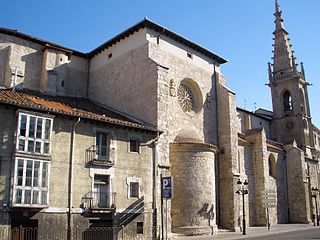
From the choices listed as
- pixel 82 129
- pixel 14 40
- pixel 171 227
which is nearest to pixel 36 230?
pixel 82 129

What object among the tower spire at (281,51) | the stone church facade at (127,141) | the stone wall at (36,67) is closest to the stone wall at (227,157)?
the stone church facade at (127,141)

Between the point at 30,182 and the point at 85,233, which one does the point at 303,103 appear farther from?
the point at 30,182

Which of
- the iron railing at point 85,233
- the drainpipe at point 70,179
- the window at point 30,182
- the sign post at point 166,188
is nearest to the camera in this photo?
the iron railing at point 85,233

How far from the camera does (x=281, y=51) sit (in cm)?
4625

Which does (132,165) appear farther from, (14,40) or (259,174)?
(259,174)

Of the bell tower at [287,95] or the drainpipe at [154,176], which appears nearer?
the drainpipe at [154,176]

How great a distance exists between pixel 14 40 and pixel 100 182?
496 inches

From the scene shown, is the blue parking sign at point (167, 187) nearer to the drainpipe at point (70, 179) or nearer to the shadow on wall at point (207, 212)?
the shadow on wall at point (207, 212)

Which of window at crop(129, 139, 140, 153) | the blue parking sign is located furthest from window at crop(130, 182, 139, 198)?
window at crop(129, 139, 140, 153)

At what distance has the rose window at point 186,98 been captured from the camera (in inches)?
1009

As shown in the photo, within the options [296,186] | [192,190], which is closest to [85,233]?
[192,190]

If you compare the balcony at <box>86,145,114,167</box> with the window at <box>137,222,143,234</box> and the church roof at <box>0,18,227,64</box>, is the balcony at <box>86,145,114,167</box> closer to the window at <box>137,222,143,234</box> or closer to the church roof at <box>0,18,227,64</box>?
the window at <box>137,222,143,234</box>

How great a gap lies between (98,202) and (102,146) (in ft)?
9.46

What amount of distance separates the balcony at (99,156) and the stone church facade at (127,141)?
0.05 metres
